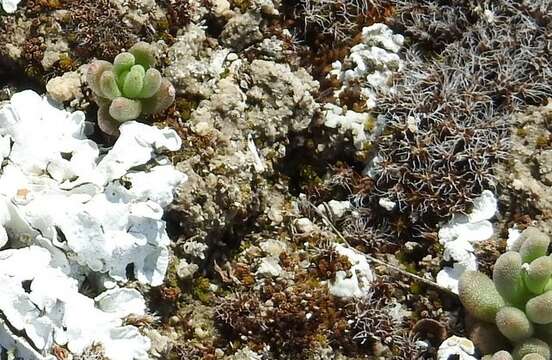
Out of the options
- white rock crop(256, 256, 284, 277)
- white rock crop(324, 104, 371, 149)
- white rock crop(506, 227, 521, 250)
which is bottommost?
white rock crop(256, 256, 284, 277)

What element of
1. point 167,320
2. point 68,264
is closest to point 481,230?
point 167,320

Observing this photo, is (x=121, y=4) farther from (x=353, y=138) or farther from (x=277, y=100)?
(x=353, y=138)

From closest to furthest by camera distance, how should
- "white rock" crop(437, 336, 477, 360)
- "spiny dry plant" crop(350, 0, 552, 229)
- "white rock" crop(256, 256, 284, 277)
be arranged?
"white rock" crop(437, 336, 477, 360) < "white rock" crop(256, 256, 284, 277) < "spiny dry plant" crop(350, 0, 552, 229)

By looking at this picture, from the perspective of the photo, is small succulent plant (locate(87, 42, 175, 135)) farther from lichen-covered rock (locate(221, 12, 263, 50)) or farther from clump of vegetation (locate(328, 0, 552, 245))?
clump of vegetation (locate(328, 0, 552, 245))

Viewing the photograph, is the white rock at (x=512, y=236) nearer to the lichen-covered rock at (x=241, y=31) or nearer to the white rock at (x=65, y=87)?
the lichen-covered rock at (x=241, y=31)

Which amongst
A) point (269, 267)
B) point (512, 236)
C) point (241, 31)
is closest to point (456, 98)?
point (512, 236)

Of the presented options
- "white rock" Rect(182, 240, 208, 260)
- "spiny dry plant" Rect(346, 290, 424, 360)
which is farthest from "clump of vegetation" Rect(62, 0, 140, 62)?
"spiny dry plant" Rect(346, 290, 424, 360)

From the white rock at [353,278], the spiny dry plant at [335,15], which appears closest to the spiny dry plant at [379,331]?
the white rock at [353,278]
